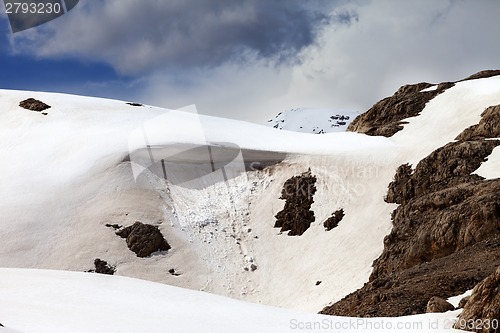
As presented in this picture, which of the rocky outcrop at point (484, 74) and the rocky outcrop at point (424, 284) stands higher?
the rocky outcrop at point (484, 74)

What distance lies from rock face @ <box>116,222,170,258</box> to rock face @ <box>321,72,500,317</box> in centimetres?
1342

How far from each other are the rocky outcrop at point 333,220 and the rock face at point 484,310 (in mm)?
29129

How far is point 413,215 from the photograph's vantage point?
125 feet

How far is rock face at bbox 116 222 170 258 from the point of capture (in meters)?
43.7

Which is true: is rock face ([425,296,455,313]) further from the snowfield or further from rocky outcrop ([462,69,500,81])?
rocky outcrop ([462,69,500,81])

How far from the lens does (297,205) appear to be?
1855 inches

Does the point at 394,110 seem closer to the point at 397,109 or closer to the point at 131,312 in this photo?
the point at 397,109

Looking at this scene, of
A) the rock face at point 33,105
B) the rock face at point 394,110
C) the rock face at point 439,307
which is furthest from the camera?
the rock face at point 33,105

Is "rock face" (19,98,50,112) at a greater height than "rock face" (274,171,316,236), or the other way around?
"rock face" (19,98,50,112)

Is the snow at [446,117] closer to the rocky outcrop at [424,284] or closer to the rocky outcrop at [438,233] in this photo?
the rocky outcrop at [438,233]

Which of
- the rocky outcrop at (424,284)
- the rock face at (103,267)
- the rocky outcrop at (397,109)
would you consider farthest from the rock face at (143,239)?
the rocky outcrop at (397,109)

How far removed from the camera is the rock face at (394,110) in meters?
55.1

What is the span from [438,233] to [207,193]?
20.2 meters

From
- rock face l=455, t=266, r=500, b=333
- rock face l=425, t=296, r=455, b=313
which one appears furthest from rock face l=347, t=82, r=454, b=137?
rock face l=455, t=266, r=500, b=333
